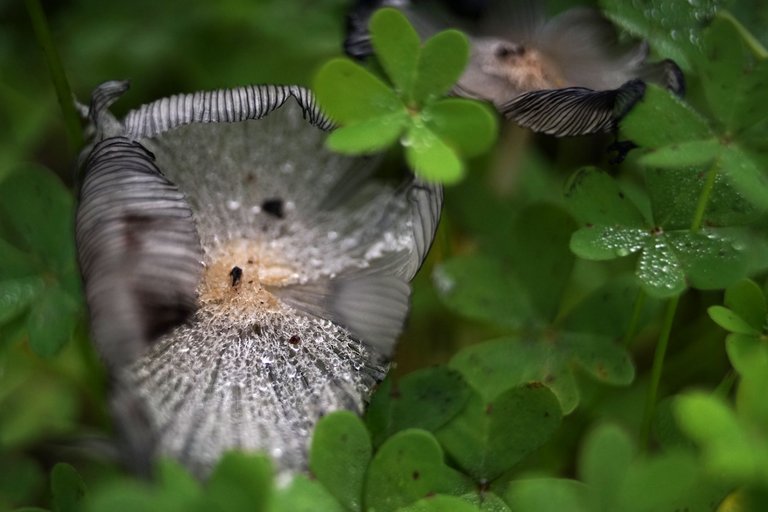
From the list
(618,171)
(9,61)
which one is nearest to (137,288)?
(618,171)

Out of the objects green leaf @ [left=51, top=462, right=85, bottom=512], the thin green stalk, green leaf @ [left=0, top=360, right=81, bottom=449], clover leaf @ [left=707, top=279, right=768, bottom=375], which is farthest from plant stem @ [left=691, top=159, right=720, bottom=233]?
green leaf @ [left=0, top=360, right=81, bottom=449]

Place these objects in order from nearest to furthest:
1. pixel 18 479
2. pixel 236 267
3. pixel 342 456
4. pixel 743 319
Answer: pixel 342 456 < pixel 743 319 < pixel 236 267 < pixel 18 479

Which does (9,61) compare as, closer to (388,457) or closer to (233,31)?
(233,31)

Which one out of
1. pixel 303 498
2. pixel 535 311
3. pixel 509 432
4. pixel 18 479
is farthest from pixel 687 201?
pixel 18 479

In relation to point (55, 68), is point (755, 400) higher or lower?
lower

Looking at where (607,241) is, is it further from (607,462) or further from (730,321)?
(607,462)

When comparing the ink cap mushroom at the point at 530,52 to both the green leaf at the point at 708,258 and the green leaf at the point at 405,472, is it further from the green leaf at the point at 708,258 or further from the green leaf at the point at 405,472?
the green leaf at the point at 405,472

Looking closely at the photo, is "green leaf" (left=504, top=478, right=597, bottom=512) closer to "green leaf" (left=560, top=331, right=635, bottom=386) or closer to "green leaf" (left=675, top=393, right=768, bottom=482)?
"green leaf" (left=675, top=393, right=768, bottom=482)
